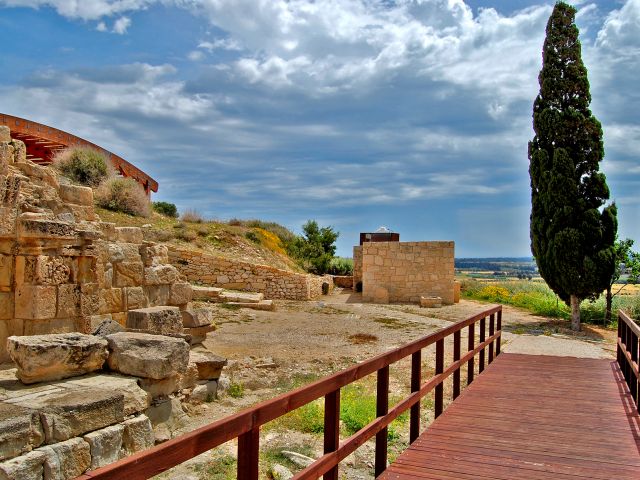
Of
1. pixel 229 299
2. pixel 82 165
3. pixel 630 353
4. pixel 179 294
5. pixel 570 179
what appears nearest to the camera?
pixel 630 353

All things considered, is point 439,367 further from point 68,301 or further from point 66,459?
point 68,301

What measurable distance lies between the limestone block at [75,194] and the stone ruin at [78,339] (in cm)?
2

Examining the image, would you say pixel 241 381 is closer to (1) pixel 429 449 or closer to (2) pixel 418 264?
(1) pixel 429 449

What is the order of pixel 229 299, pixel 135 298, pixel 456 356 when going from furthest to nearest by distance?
1. pixel 229 299
2. pixel 135 298
3. pixel 456 356

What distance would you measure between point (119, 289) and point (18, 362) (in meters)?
3.28

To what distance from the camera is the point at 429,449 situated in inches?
178

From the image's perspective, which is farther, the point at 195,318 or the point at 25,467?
the point at 195,318

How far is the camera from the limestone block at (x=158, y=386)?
601 centimetres

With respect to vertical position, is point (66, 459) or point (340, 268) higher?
point (340, 268)

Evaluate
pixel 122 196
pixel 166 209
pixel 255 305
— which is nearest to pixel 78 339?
pixel 255 305

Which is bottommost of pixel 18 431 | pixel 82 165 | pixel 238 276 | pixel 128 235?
pixel 18 431

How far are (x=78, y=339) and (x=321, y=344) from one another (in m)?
6.74

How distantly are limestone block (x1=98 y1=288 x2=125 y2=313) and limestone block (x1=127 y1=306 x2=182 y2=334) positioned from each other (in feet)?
2.33

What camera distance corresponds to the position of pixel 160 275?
914 cm
